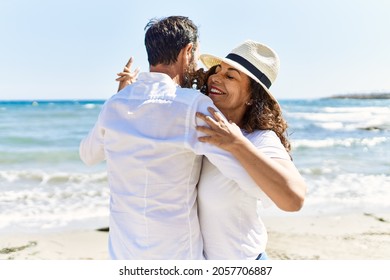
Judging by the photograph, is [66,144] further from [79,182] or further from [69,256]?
[69,256]

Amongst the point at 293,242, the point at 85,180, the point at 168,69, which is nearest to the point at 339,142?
the point at 85,180

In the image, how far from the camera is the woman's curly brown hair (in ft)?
7.40

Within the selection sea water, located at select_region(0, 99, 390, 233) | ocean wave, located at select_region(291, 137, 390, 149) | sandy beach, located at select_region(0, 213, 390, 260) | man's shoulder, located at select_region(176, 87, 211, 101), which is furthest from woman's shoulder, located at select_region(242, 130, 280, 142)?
ocean wave, located at select_region(291, 137, 390, 149)

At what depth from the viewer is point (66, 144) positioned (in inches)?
583

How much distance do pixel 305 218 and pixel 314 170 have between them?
3.72 metres

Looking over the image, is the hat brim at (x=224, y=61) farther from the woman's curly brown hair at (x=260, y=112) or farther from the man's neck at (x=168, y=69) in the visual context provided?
the man's neck at (x=168, y=69)

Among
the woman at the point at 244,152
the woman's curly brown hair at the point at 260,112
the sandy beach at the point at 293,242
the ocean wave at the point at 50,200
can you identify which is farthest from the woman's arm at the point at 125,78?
the ocean wave at the point at 50,200

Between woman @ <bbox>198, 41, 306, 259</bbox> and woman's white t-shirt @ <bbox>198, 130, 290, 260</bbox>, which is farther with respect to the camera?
woman's white t-shirt @ <bbox>198, 130, 290, 260</bbox>

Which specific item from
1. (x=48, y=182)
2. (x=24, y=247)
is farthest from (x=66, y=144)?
(x=24, y=247)

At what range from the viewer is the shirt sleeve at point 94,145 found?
211cm

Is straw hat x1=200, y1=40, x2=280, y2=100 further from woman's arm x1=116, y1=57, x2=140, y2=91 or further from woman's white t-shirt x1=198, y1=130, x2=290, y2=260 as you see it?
woman's arm x1=116, y1=57, x2=140, y2=91

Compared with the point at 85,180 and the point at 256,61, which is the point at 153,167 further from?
the point at 85,180

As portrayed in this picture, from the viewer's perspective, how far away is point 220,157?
1.88 m

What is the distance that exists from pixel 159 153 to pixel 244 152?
1.07ft
